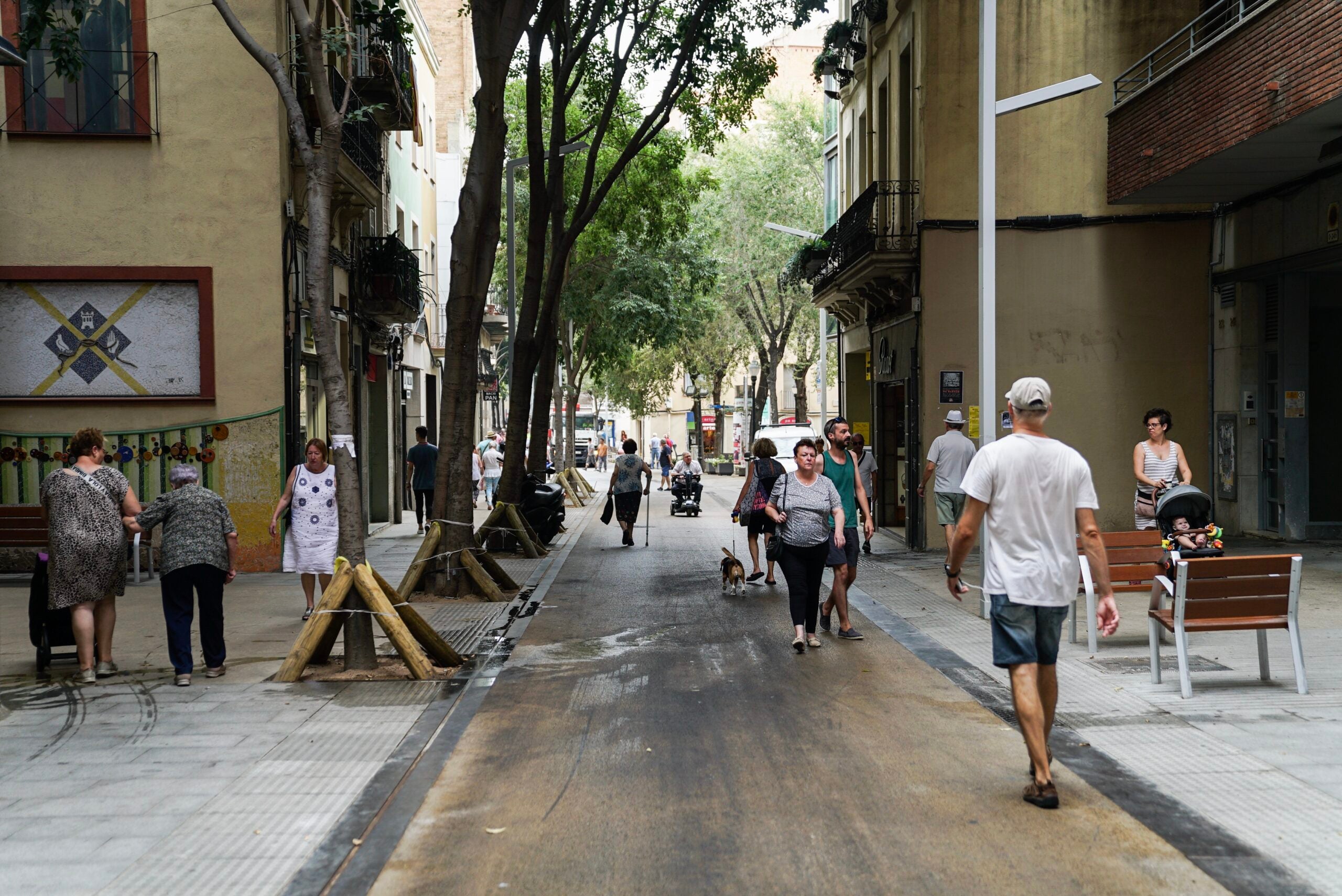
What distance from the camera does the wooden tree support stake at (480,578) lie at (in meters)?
13.5

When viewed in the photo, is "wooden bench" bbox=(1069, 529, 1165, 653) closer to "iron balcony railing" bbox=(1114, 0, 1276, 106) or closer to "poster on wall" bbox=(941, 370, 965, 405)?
"iron balcony railing" bbox=(1114, 0, 1276, 106)

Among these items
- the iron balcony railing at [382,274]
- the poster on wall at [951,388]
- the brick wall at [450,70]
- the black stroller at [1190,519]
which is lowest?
the black stroller at [1190,519]

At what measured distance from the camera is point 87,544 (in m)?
8.97

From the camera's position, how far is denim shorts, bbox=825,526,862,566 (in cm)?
1041

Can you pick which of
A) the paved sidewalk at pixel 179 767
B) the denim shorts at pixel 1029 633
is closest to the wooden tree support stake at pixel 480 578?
the paved sidewalk at pixel 179 767

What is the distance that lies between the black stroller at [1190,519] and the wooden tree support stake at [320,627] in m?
5.86

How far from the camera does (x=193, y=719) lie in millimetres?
7785

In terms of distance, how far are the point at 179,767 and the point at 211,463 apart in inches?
405

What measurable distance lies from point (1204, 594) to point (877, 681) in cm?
221

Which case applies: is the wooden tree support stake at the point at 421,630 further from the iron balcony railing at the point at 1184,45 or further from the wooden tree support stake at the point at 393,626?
the iron balcony railing at the point at 1184,45

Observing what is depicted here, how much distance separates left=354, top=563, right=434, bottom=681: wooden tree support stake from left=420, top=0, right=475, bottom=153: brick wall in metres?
36.4

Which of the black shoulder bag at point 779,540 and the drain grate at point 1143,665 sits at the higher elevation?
the black shoulder bag at point 779,540

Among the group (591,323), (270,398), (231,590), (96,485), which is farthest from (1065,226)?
(591,323)

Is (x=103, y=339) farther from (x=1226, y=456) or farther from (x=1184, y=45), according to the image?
(x=1226, y=456)
